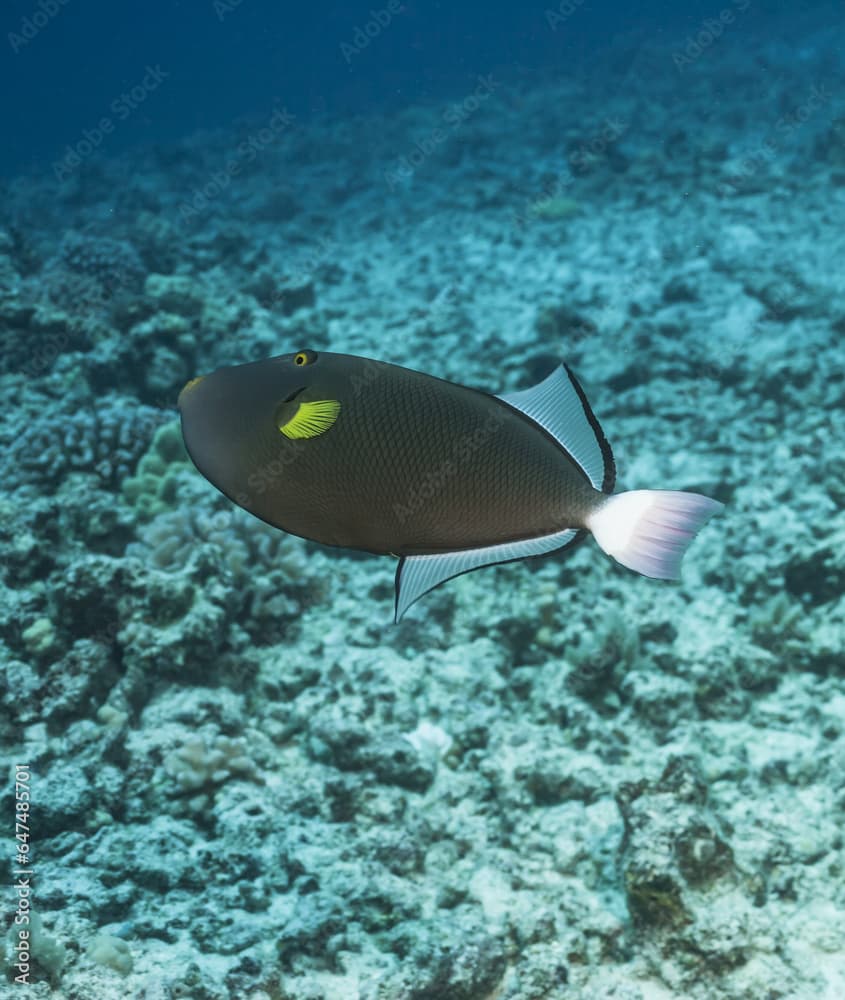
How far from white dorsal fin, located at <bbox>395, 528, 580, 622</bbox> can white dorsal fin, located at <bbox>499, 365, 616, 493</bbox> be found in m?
0.13

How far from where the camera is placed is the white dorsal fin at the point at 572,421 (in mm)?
1358

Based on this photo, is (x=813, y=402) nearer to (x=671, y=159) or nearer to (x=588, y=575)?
(x=588, y=575)

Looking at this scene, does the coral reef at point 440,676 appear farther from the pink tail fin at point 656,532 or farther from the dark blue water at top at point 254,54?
the dark blue water at top at point 254,54

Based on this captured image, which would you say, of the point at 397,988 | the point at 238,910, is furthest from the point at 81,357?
A: the point at 397,988

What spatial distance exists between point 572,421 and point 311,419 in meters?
0.51

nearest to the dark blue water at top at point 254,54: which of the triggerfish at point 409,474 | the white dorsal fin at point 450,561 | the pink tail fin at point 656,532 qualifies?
the triggerfish at point 409,474

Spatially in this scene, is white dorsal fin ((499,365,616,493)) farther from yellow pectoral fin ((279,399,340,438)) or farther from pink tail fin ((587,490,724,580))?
yellow pectoral fin ((279,399,340,438))

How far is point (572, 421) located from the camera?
4.55 feet

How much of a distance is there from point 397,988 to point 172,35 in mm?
90803

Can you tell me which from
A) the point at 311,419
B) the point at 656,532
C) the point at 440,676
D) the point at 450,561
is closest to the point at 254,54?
the point at 440,676

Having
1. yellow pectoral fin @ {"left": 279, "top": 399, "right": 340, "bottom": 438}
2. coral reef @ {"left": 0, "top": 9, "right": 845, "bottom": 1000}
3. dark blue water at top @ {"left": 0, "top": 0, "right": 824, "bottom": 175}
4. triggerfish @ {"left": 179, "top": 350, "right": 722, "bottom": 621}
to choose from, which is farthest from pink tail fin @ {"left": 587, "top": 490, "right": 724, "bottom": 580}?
dark blue water at top @ {"left": 0, "top": 0, "right": 824, "bottom": 175}

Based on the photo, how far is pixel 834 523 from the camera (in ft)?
15.7

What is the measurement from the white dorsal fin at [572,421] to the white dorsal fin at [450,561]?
0.13 metres

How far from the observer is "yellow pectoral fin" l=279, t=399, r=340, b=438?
1271 mm
